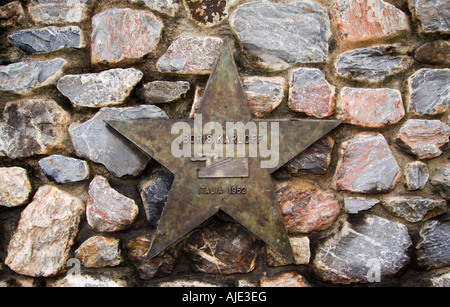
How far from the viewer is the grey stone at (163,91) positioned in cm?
123

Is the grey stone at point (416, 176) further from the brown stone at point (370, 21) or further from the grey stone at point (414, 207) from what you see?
the brown stone at point (370, 21)

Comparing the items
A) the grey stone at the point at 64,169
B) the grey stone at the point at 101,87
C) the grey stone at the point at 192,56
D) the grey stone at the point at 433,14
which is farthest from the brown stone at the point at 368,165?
the grey stone at the point at 64,169

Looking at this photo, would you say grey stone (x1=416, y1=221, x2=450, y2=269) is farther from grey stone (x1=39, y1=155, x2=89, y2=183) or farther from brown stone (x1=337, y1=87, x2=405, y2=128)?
grey stone (x1=39, y1=155, x2=89, y2=183)

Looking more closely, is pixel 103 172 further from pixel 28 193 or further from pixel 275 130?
pixel 275 130

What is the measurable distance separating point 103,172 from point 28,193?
289 millimetres

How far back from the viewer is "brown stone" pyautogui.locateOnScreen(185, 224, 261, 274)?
4.11 ft

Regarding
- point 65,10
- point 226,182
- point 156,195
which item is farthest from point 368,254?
point 65,10

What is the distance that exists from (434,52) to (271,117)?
0.60 m

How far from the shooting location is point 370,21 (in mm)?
1224

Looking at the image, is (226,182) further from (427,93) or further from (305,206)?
(427,93)

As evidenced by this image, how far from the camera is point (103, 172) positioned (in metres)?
1.27

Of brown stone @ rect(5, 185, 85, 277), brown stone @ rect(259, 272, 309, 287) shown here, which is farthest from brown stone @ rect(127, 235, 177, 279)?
brown stone @ rect(259, 272, 309, 287)

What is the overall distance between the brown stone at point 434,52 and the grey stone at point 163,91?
0.81 metres
